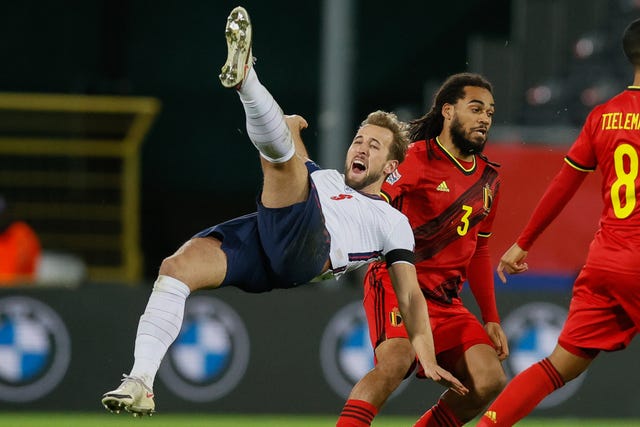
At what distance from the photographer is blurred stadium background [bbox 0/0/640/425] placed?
391 inches

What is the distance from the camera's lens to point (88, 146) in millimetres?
14422

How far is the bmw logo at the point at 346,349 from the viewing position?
9930 millimetres

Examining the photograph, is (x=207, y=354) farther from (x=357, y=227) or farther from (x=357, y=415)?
(x=357, y=227)

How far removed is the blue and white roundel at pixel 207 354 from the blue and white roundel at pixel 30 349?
80 cm

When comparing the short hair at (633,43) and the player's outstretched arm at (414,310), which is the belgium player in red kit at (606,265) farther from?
the player's outstretched arm at (414,310)

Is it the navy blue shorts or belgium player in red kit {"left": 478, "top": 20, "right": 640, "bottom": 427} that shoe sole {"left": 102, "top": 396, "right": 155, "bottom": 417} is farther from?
belgium player in red kit {"left": 478, "top": 20, "right": 640, "bottom": 427}

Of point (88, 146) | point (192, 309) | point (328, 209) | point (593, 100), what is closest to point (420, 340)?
point (328, 209)

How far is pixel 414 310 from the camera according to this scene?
5.76 metres

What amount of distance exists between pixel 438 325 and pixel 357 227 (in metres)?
0.78

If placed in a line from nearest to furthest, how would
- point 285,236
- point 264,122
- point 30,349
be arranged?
point 264,122
point 285,236
point 30,349

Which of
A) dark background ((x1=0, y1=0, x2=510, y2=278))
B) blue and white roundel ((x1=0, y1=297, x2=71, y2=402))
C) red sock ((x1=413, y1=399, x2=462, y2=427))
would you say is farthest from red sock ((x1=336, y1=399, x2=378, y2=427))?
dark background ((x1=0, y1=0, x2=510, y2=278))

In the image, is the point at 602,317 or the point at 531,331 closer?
the point at 602,317

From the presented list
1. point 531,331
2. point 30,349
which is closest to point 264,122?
point 30,349

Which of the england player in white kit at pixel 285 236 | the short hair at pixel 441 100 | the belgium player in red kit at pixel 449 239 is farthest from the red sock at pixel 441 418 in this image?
the short hair at pixel 441 100
